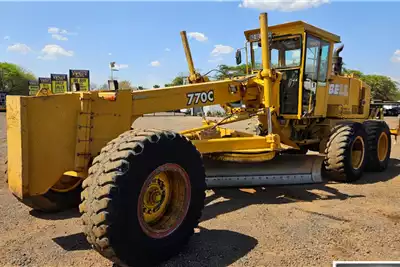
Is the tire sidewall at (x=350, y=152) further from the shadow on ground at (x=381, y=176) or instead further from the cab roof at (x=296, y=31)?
the cab roof at (x=296, y=31)

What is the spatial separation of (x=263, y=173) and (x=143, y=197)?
3410 mm

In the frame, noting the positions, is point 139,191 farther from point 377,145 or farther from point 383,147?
point 383,147

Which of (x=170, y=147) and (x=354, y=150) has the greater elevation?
(x=170, y=147)

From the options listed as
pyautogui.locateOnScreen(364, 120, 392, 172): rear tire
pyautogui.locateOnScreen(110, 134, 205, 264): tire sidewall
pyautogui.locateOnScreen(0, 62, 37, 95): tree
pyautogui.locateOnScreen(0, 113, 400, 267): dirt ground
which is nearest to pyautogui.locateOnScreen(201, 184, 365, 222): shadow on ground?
pyautogui.locateOnScreen(0, 113, 400, 267): dirt ground

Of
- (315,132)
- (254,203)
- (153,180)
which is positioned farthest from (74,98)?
(315,132)

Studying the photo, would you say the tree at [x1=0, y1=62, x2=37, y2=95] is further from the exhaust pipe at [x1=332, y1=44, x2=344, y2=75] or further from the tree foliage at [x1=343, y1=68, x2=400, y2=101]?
the exhaust pipe at [x1=332, y1=44, x2=344, y2=75]

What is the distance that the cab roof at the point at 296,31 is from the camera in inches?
287

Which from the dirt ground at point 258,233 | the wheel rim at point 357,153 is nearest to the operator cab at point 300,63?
the wheel rim at point 357,153

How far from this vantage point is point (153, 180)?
3768 mm

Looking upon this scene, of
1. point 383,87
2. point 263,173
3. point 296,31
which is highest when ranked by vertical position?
point 383,87

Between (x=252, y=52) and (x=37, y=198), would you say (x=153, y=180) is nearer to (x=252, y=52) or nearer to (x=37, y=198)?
(x=37, y=198)

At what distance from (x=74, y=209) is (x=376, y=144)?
6.65 m

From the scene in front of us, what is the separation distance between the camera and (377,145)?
28.0 ft

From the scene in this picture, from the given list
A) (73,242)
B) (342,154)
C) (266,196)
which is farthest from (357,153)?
(73,242)
